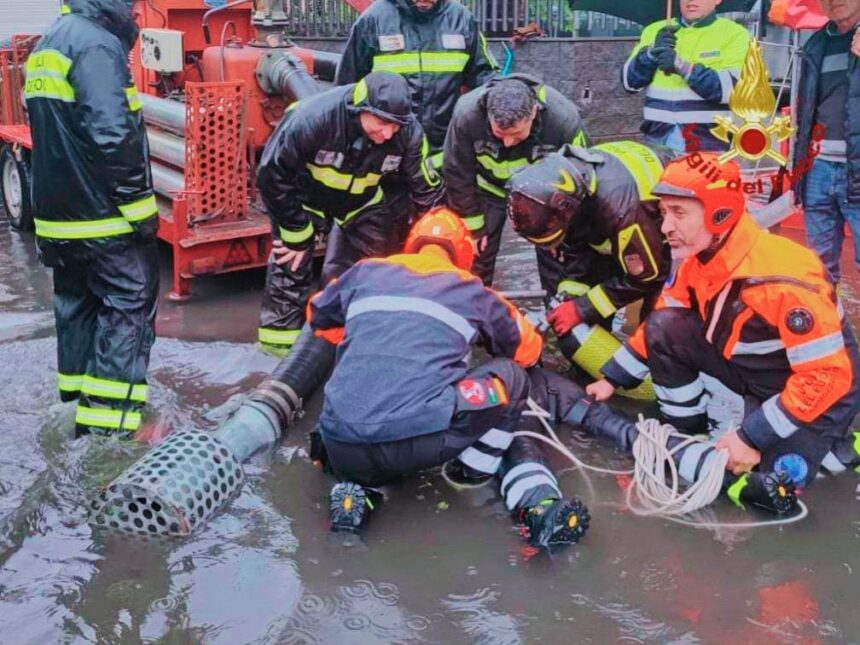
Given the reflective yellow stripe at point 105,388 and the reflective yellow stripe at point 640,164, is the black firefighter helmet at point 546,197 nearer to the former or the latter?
the reflective yellow stripe at point 640,164

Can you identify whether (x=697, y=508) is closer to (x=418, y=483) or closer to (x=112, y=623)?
(x=418, y=483)

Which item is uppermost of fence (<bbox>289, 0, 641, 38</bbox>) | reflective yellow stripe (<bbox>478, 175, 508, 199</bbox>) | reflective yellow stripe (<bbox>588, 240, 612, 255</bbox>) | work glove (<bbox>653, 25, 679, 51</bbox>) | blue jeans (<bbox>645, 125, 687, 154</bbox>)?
fence (<bbox>289, 0, 641, 38</bbox>)

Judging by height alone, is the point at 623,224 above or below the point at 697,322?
above

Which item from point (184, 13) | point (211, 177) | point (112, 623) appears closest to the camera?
point (112, 623)

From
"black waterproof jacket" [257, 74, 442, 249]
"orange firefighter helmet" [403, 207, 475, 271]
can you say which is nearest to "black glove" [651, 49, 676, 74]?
"black waterproof jacket" [257, 74, 442, 249]

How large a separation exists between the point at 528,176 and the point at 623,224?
1.64ft

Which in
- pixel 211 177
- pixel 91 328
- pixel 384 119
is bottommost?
pixel 91 328

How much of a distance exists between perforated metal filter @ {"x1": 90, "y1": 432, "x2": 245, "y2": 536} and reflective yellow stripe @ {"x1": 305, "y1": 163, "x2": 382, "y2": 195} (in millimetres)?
1766

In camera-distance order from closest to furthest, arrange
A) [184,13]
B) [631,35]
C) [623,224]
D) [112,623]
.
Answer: [112,623]
[623,224]
[184,13]
[631,35]

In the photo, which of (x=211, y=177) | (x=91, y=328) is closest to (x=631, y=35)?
(x=211, y=177)

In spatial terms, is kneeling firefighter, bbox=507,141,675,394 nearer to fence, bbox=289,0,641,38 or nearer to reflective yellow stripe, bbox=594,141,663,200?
reflective yellow stripe, bbox=594,141,663,200

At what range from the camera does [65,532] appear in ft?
11.6

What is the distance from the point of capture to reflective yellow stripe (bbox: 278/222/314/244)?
17.0 feet

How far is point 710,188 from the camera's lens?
139 inches
